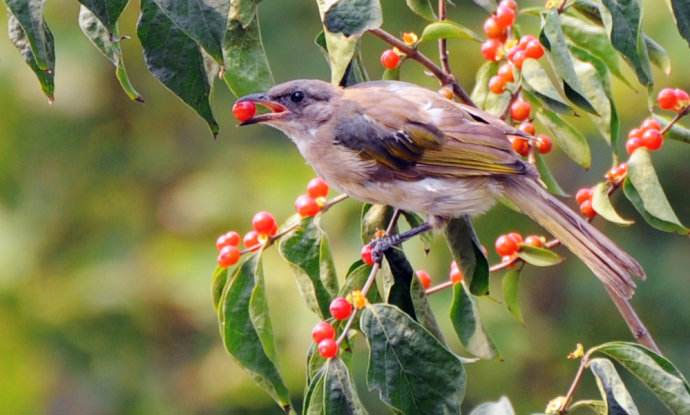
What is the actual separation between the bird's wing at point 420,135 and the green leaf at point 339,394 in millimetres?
947

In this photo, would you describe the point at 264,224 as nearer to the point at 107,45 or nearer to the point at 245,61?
the point at 245,61

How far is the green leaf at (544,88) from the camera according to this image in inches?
112

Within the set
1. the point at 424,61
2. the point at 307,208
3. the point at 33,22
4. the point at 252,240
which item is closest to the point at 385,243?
the point at 307,208

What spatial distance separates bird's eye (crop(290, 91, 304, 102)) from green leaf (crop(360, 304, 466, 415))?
1161 mm

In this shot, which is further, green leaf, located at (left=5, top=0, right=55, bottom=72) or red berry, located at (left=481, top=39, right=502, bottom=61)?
red berry, located at (left=481, top=39, right=502, bottom=61)

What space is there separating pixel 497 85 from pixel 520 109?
3.7 inches

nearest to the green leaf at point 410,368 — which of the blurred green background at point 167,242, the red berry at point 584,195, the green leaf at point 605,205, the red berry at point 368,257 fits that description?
the red berry at point 368,257

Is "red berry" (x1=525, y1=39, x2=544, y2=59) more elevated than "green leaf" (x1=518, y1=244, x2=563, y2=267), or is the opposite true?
"red berry" (x1=525, y1=39, x2=544, y2=59)

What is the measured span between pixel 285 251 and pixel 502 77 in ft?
2.33

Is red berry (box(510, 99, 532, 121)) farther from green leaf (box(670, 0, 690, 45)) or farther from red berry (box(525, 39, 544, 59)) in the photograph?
green leaf (box(670, 0, 690, 45))

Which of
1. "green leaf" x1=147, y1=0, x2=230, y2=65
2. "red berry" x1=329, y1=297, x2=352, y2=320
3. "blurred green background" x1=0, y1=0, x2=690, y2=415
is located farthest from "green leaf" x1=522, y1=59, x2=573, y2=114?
"blurred green background" x1=0, y1=0, x2=690, y2=415

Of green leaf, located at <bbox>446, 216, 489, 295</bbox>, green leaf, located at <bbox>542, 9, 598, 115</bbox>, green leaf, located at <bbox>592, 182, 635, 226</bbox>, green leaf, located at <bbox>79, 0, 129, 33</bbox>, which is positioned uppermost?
green leaf, located at <bbox>79, 0, 129, 33</bbox>

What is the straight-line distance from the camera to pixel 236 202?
25.2 ft

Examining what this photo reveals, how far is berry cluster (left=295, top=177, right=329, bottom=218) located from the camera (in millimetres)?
2982
